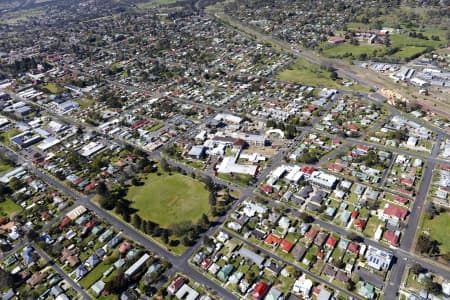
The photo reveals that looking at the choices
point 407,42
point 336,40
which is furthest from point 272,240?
point 407,42

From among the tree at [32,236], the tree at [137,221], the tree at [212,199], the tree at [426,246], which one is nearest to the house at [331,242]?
the tree at [426,246]

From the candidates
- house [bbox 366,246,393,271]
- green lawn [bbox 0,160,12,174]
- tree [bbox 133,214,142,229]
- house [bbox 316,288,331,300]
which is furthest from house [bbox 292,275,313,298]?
green lawn [bbox 0,160,12,174]

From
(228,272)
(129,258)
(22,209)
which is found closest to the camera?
(228,272)

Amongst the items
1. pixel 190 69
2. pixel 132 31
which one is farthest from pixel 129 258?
pixel 132 31

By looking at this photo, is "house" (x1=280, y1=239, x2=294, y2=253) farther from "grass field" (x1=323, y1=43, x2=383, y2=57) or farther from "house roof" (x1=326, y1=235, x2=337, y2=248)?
"grass field" (x1=323, y1=43, x2=383, y2=57)

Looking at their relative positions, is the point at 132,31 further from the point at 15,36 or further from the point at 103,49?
the point at 15,36

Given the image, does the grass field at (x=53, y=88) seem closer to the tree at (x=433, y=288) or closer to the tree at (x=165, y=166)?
the tree at (x=165, y=166)

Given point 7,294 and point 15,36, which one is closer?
point 7,294
